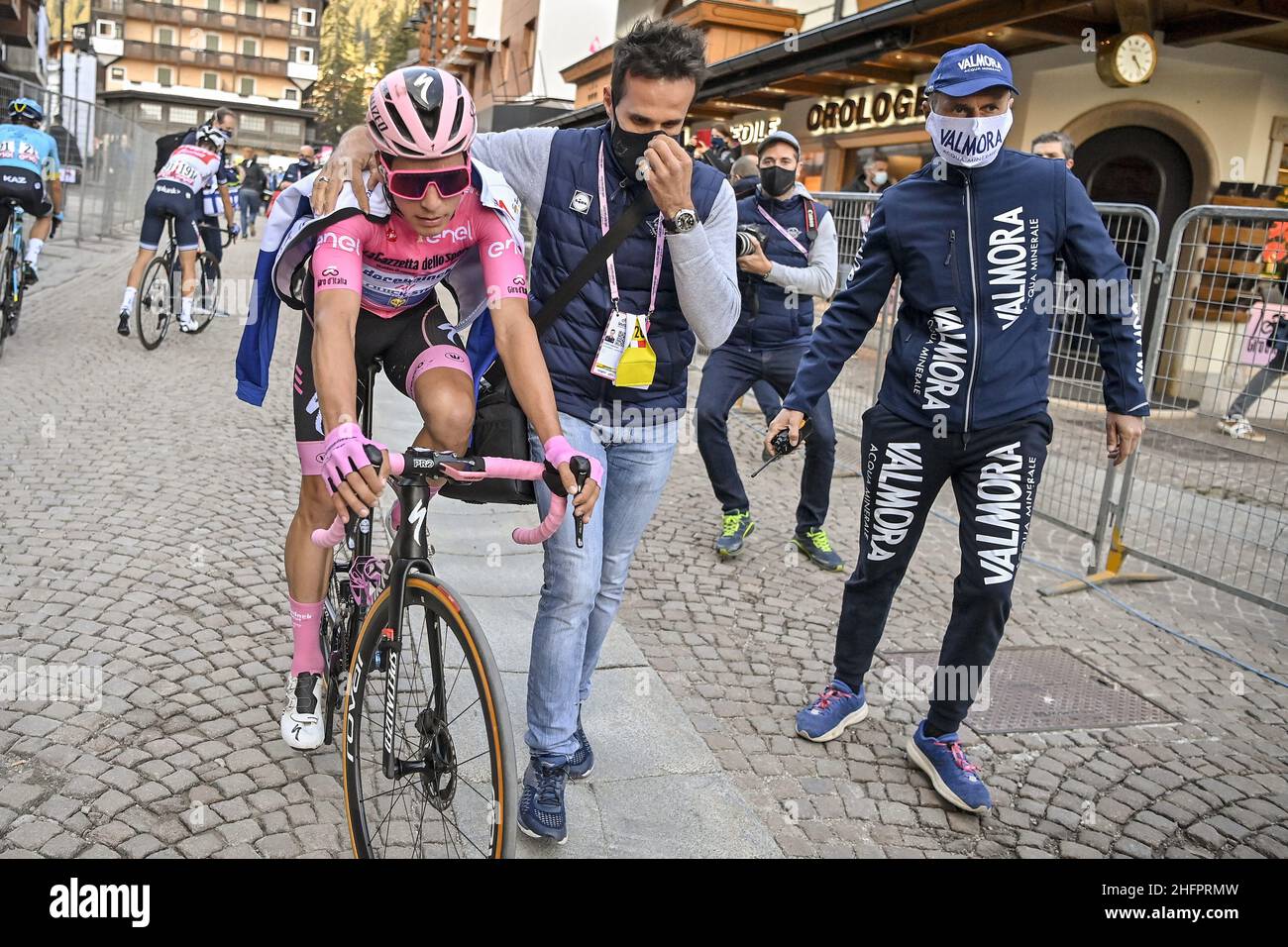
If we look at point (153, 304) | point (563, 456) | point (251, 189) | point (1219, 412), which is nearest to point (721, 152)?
point (153, 304)

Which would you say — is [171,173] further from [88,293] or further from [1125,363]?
[1125,363]

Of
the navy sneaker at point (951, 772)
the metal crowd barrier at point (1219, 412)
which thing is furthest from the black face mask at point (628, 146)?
the metal crowd barrier at point (1219, 412)

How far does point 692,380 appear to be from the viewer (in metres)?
12.1

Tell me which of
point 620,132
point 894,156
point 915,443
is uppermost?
point 894,156

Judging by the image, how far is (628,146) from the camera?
3064 millimetres

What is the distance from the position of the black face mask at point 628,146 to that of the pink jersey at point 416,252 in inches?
15.1

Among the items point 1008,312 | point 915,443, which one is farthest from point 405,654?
point 1008,312

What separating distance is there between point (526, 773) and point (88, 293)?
1222 centimetres

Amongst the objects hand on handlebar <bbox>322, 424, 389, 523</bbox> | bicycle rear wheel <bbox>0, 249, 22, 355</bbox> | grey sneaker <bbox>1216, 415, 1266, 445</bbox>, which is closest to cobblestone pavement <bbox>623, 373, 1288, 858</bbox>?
grey sneaker <bbox>1216, 415, 1266, 445</bbox>

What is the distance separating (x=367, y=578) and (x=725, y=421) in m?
3.27

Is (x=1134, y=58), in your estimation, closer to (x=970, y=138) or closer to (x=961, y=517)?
(x=970, y=138)

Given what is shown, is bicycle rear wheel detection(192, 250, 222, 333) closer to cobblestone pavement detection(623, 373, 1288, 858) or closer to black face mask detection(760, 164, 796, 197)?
cobblestone pavement detection(623, 373, 1288, 858)

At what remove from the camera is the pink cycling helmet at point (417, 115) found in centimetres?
265

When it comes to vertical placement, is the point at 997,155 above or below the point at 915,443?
above
